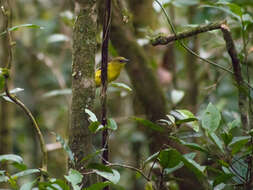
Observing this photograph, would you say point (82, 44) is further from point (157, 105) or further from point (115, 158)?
point (115, 158)

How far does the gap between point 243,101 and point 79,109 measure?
64 centimetres

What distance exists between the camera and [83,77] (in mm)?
1330

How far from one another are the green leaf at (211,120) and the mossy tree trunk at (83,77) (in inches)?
15.8

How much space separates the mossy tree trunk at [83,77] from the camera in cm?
131

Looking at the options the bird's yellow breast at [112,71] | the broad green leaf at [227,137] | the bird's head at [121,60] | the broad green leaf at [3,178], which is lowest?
the broad green leaf at [3,178]

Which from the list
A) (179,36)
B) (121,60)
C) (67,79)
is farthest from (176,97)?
(67,79)

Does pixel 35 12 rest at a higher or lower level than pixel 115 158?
higher

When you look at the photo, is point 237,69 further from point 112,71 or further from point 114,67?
point 112,71

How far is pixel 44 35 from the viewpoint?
465 cm

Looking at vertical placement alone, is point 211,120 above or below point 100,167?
above

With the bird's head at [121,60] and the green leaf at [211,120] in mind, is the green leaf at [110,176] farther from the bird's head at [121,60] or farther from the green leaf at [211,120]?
the bird's head at [121,60]

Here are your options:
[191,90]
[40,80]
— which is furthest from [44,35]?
[191,90]

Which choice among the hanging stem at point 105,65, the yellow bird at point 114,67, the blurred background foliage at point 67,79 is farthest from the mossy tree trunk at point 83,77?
the blurred background foliage at point 67,79

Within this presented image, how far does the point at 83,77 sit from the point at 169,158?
42 centimetres
